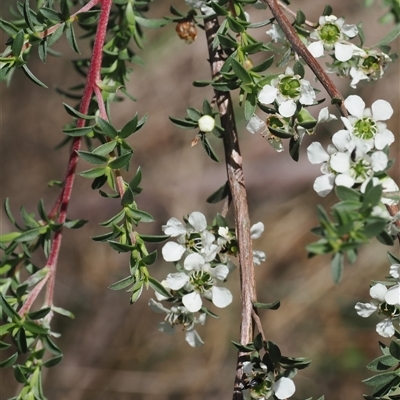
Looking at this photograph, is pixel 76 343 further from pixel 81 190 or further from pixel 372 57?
pixel 372 57

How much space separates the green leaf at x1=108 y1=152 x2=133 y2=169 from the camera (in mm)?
878

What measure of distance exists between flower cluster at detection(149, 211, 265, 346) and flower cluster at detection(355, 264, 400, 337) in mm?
212

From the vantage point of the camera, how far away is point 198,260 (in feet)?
2.93

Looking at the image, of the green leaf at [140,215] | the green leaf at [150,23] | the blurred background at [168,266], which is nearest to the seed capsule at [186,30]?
the green leaf at [150,23]

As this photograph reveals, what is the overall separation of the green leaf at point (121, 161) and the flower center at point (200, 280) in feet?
0.65

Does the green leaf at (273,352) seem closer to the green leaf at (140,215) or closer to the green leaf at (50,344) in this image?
the green leaf at (140,215)

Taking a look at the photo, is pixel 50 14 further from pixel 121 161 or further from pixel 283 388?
pixel 283 388

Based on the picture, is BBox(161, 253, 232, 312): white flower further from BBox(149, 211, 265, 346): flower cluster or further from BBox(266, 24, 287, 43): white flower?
BBox(266, 24, 287, 43): white flower

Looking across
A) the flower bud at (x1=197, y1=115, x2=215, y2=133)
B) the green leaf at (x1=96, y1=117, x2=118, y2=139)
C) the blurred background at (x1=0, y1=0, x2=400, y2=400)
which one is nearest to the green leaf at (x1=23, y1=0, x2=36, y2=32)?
the green leaf at (x1=96, y1=117, x2=118, y2=139)

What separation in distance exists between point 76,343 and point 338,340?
134cm

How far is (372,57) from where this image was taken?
3.29ft

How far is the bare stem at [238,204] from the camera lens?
2.91 feet

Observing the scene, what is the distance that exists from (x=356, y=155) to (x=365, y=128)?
0.36 feet

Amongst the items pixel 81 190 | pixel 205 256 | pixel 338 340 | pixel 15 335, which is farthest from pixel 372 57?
pixel 81 190
